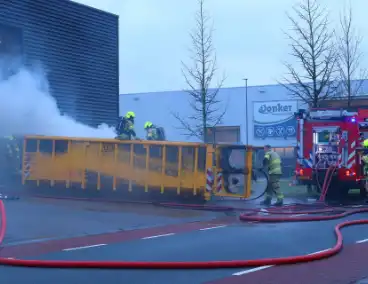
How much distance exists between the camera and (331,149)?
17.4 meters

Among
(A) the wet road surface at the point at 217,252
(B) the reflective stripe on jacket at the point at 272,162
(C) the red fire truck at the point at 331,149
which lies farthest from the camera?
(C) the red fire truck at the point at 331,149

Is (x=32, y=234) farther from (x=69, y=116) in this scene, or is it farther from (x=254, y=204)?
(x=69, y=116)

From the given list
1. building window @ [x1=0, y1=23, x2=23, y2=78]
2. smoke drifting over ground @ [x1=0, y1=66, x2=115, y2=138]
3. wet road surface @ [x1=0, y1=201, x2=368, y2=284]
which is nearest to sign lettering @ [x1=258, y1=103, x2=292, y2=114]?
smoke drifting over ground @ [x1=0, y1=66, x2=115, y2=138]

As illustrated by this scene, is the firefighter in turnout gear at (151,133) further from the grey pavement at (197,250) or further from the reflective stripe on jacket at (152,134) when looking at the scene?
the grey pavement at (197,250)

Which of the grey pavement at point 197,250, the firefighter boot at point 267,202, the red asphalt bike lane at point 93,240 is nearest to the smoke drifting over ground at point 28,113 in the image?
the firefighter boot at point 267,202

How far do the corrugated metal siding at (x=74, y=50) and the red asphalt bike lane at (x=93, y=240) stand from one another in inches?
463

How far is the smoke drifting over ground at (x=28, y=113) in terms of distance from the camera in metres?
18.4

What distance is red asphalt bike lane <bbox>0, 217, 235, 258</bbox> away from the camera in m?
8.82

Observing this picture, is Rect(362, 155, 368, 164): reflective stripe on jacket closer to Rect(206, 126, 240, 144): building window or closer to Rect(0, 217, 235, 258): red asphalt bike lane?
Rect(0, 217, 235, 258): red asphalt bike lane

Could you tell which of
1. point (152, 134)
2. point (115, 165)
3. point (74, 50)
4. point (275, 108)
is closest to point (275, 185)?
point (152, 134)

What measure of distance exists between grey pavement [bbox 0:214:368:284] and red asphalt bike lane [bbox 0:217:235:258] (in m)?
0.39

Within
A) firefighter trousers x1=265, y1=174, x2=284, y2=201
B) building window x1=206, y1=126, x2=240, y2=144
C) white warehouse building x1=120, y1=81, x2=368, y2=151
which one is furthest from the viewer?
building window x1=206, y1=126, x2=240, y2=144

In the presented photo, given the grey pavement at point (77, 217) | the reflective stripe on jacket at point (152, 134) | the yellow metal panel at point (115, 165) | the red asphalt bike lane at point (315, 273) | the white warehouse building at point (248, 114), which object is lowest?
the red asphalt bike lane at point (315, 273)

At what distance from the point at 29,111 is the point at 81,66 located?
556cm
